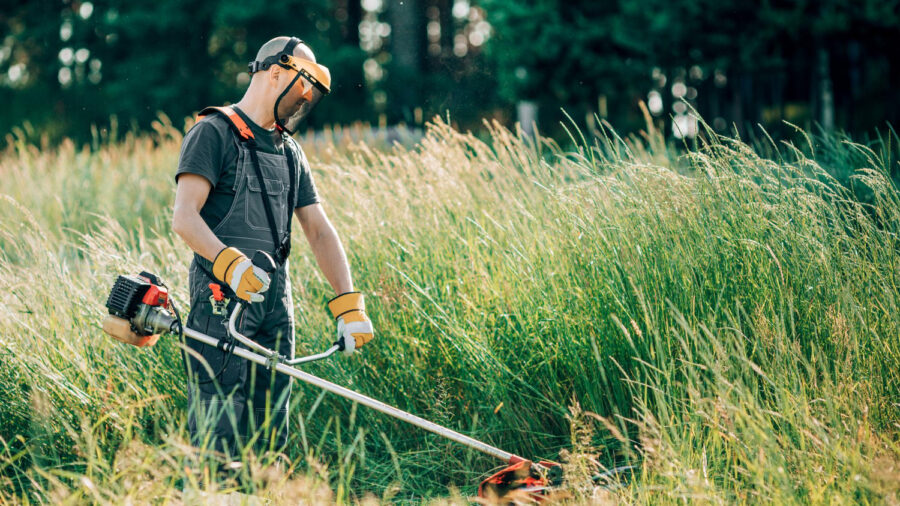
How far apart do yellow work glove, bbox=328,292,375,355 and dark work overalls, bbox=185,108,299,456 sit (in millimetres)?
244

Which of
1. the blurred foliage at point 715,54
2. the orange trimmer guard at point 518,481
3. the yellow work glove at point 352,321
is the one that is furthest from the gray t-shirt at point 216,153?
the blurred foliage at point 715,54

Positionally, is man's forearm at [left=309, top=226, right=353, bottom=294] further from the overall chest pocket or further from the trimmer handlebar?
the trimmer handlebar

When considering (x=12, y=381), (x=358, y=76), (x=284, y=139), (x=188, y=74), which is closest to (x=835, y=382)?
(x=284, y=139)

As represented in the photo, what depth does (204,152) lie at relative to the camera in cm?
301

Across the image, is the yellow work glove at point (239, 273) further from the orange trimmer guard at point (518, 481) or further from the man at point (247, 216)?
the orange trimmer guard at point (518, 481)

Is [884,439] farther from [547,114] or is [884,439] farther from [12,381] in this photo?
[547,114]

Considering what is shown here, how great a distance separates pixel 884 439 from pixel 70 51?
85.9ft

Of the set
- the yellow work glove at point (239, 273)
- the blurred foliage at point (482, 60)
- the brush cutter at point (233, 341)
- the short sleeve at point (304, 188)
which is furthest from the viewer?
the blurred foliage at point (482, 60)

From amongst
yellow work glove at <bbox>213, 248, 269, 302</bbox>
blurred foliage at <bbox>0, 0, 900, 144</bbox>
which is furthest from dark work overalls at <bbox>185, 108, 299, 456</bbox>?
blurred foliage at <bbox>0, 0, 900, 144</bbox>

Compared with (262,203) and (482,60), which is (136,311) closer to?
(262,203)

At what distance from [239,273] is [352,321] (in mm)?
589

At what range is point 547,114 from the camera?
49.0 ft

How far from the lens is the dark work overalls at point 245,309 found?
10.2 ft

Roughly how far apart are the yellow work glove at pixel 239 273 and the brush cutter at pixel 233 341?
0.13 m
